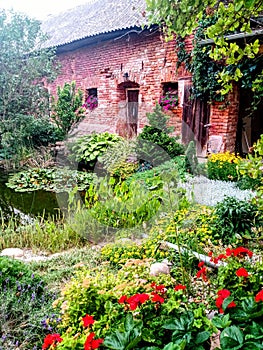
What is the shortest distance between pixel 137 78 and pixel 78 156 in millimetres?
3008

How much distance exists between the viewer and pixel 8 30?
8.46 metres

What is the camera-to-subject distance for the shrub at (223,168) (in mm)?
6039

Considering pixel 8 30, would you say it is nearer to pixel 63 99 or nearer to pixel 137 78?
pixel 63 99

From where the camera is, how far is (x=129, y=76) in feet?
31.4

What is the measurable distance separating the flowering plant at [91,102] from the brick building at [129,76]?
0.08 m

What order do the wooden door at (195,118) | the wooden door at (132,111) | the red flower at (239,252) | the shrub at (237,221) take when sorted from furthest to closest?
the wooden door at (132,111) < the wooden door at (195,118) < the shrub at (237,221) < the red flower at (239,252)

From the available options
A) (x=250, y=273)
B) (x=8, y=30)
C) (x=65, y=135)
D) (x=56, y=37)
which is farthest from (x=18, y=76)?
(x=250, y=273)

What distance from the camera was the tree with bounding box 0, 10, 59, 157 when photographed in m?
8.54

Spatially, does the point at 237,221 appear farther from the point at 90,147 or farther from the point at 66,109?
the point at 66,109

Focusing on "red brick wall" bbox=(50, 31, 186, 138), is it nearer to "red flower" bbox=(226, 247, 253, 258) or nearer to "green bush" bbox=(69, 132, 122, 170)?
"green bush" bbox=(69, 132, 122, 170)

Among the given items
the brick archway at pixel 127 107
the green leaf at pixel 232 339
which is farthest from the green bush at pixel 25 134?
the green leaf at pixel 232 339

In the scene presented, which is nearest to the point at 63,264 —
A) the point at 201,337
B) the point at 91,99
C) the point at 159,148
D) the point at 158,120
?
the point at 201,337

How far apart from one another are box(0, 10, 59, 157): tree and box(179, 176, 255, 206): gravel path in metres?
5.48

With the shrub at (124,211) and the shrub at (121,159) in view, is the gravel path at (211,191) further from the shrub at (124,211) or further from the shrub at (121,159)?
the shrub at (121,159)
